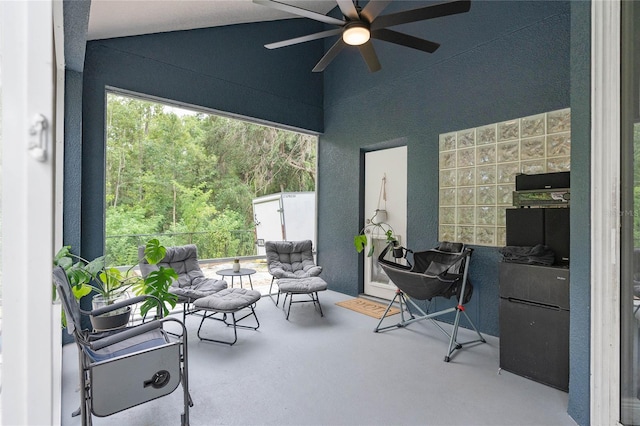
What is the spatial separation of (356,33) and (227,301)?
2.59 metres

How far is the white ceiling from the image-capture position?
117 inches

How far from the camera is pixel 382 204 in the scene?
4.60m

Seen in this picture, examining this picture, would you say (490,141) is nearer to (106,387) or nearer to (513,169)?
(513,169)

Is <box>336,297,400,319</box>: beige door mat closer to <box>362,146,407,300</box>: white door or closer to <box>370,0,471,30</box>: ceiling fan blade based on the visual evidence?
<box>362,146,407,300</box>: white door

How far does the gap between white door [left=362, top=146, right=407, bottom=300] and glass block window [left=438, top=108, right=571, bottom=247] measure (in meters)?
0.66

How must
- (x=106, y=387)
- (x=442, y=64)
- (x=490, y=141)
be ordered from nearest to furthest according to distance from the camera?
(x=106, y=387) → (x=490, y=141) → (x=442, y=64)

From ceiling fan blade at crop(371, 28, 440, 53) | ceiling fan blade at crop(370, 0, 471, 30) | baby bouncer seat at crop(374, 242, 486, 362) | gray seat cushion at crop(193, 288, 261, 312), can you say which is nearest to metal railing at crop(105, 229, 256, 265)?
gray seat cushion at crop(193, 288, 261, 312)

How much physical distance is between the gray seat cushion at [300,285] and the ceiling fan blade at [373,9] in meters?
2.72

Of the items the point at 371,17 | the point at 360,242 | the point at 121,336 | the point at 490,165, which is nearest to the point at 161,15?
the point at 371,17

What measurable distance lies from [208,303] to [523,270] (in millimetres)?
2700

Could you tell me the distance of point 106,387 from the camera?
1582 millimetres

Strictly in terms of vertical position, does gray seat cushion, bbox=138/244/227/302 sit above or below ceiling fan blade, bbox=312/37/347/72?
below

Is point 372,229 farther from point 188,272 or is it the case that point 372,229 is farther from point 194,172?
point 194,172

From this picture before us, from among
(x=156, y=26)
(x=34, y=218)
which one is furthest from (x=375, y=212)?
(x=34, y=218)
